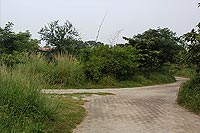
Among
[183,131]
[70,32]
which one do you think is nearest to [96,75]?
[70,32]

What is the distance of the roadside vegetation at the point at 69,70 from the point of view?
6078 millimetres

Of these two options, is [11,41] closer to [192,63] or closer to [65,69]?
[65,69]

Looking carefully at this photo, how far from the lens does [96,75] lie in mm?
18188

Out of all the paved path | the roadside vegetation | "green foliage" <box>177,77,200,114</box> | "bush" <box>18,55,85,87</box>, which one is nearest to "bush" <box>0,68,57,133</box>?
the roadside vegetation

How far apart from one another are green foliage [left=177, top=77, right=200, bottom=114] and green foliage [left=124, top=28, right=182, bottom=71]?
1115cm

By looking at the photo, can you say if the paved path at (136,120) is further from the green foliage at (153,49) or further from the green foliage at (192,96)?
the green foliage at (153,49)

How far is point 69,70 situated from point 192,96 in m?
8.10

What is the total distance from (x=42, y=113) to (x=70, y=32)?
18.9 m

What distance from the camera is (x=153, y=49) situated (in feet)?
82.8

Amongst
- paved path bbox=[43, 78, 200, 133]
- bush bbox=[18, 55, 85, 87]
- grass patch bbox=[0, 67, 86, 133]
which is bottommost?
paved path bbox=[43, 78, 200, 133]

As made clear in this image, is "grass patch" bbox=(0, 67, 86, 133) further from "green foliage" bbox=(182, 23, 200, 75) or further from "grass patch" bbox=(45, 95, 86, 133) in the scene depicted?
"green foliage" bbox=(182, 23, 200, 75)

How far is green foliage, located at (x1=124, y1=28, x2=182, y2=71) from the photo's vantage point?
23.4 metres

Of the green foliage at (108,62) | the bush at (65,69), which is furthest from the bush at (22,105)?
the green foliage at (108,62)

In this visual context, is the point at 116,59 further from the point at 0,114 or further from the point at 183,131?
the point at 0,114
